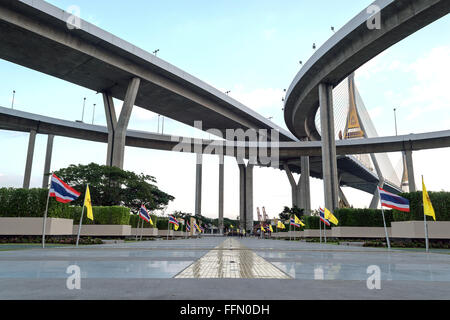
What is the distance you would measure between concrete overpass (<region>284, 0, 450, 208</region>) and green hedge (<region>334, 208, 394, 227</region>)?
888cm

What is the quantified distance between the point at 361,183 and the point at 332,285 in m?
141

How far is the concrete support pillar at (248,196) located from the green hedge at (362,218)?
66.9 m

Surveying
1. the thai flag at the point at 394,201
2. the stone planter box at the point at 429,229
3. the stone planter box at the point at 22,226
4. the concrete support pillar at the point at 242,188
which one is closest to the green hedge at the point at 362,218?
the stone planter box at the point at 429,229

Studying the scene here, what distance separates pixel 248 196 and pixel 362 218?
225ft

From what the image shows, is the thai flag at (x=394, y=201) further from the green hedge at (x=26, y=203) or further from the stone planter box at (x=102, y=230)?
the stone planter box at (x=102, y=230)

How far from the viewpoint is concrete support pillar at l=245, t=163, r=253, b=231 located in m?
104

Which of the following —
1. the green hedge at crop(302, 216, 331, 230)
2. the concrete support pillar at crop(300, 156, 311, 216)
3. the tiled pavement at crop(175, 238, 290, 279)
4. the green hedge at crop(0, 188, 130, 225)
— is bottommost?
the tiled pavement at crop(175, 238, 290, 279)

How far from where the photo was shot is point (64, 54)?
44500 mm

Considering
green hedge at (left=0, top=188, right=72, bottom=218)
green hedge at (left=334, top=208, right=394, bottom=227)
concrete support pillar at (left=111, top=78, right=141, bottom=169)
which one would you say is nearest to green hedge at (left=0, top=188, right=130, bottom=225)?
green hedge at (left=0, top=188, right=72, bottom=218)

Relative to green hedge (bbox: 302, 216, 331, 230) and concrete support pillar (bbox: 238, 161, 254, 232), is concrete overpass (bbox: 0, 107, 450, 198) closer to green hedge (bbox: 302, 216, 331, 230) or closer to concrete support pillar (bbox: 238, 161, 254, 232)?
concrete support pillar (bbox: 238, 161, 254, 232)
